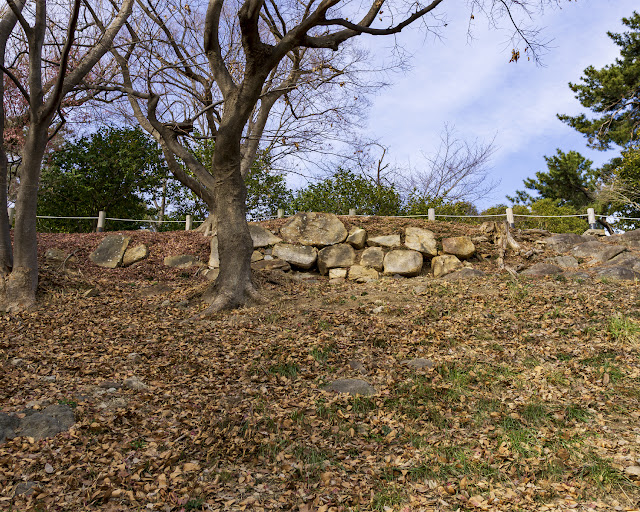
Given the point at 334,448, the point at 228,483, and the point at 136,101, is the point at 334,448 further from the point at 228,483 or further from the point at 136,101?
the point at 136,101

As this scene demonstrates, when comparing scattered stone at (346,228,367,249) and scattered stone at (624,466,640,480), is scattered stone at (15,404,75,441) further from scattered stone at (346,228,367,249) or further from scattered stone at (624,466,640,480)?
scattered stone at (346,228,367,249)

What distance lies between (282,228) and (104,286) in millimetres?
4419

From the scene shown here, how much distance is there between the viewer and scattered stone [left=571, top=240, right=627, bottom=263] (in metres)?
11.3

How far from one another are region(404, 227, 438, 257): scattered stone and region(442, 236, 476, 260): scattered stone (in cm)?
26

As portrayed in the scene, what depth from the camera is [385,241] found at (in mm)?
11578

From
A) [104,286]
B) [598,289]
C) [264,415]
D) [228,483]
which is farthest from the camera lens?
[104,286]

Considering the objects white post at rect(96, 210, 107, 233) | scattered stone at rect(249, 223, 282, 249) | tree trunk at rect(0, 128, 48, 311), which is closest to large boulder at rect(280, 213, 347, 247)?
scattered stone at rect(249, 223, 282, 249)

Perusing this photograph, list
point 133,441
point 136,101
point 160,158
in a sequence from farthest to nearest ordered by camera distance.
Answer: point 160,158, point 136,101, point 133,441

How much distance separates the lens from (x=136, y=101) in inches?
518

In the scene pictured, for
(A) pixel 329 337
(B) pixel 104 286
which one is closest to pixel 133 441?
(A) pixel 329 337

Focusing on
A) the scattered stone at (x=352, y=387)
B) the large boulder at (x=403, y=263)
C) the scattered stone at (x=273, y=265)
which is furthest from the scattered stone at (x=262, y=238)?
the scattered stone at (x=352, y=387)

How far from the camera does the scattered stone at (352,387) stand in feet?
16.5

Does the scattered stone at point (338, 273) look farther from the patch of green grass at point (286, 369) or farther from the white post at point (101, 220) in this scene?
the white post at point (101, 220)

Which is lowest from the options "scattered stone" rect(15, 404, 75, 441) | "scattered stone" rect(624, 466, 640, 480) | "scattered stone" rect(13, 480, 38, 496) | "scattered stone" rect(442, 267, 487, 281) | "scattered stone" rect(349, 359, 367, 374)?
"scattered stone" rect(13, 480, 38, 496)
